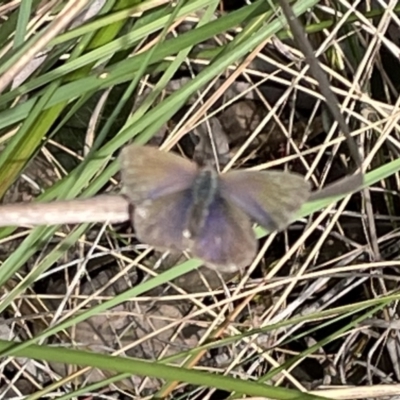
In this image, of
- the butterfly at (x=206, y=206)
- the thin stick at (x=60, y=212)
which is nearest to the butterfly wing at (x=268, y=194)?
the butterfly at (x=206, y=206)

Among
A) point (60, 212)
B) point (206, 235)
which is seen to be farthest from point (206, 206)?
point (60, 212)

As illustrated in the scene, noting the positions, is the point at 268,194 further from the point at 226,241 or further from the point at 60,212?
the point at 60,212

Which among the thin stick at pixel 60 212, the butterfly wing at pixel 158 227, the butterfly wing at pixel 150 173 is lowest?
the butterfly wing at pixel 158 227

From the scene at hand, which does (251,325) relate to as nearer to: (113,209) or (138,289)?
(138,289)

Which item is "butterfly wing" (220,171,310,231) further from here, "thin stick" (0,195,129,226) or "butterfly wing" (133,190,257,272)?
"thin stick" (0,195,129,226)

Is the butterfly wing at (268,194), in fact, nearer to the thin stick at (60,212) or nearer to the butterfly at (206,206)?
the butterfly at (206,206)

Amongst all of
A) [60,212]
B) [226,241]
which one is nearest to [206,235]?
[226,241]
